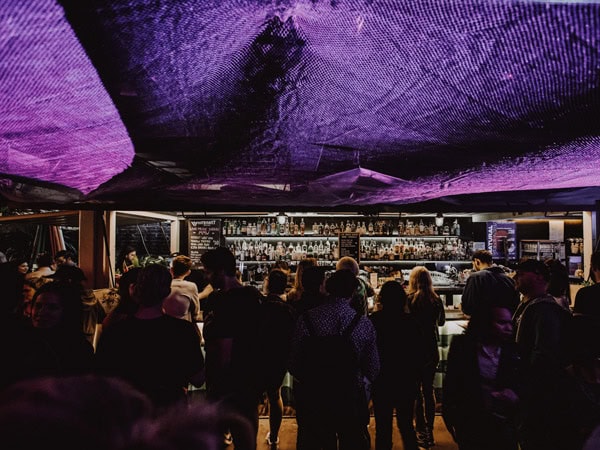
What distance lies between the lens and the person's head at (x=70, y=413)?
0.64m

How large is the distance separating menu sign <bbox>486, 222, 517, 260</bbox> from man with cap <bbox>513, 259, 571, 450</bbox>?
271 inches

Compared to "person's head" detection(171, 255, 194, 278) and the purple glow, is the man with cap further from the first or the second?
"person's head" detection(171, 255, 194, 278)

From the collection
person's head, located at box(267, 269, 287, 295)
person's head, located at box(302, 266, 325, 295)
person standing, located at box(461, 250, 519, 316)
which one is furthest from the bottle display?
person's head, located at box(302, 266, 325, 295)

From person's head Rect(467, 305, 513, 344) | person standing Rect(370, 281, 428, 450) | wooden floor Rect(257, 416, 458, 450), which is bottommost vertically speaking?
wooden floor Rect(257, 416, 458, 450)

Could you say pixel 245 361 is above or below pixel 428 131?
below

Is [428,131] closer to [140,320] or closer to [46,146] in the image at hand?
[140,320]

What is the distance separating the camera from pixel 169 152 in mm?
2705

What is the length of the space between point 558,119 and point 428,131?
0.62 metres

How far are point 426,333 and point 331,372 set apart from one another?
1.40 meters

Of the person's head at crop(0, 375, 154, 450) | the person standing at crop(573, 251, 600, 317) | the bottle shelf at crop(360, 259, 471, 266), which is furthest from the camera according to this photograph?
the bottle shelf at crop(360, 259, 471, 266)

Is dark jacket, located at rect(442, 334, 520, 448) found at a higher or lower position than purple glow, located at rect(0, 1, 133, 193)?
lower

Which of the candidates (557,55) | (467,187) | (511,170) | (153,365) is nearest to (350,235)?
(467,187)

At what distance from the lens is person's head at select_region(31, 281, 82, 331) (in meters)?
2.62

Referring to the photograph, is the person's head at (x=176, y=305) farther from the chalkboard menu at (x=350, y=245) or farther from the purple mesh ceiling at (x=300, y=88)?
the chalkboard menu at (x=350, y=245)
